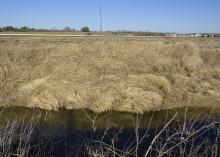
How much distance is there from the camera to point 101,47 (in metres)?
23.0

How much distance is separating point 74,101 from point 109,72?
337 cm

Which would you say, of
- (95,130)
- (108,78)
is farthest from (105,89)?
(95,130)

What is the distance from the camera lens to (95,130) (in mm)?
13219

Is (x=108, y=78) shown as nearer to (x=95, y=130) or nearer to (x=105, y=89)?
(x=105, y=89)

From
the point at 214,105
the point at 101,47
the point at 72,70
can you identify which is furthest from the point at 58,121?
the point at 101,47

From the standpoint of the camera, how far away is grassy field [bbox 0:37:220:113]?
55.8ft

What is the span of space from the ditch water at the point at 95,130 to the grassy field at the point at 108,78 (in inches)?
27.2

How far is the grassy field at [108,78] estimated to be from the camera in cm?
1700

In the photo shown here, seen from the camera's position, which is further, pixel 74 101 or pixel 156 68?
pixel 156 68

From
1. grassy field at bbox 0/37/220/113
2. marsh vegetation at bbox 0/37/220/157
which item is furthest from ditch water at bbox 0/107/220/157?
grassy field at bbox 0/37/220/113

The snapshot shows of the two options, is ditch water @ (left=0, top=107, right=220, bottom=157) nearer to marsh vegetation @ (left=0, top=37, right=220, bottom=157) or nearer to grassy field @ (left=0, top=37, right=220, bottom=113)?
marsh vegetation @ (left=0, top=37, right=220, bottom=157)

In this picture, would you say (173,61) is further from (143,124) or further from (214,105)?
(143,124)

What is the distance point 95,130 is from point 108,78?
5.91 m

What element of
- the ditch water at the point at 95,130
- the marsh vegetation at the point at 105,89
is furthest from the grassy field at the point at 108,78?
the ditch water at the point at 95,130
